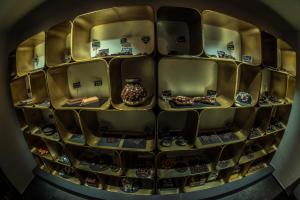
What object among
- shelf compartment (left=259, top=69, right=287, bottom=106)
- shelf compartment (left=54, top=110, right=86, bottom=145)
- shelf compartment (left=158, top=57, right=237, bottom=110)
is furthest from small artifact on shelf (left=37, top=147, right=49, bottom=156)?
shelf compartment (left=259, top=69, right=287, bottom=106)

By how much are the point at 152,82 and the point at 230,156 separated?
1.42 meters

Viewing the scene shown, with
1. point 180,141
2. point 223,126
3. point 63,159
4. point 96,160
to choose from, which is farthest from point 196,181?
point 63,159

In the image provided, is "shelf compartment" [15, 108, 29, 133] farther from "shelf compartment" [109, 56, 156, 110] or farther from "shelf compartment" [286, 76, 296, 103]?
"shelf compartment" [286, 76, 296, 103]

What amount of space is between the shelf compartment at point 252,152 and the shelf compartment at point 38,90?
2506mm

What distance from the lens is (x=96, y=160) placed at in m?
1.97

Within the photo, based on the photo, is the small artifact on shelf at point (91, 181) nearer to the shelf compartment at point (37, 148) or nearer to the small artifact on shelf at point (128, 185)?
the small artifact on shelf at point (128, 185)

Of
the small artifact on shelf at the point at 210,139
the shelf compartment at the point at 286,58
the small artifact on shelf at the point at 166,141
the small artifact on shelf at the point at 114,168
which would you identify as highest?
the shelf compartment at the point at 286,58

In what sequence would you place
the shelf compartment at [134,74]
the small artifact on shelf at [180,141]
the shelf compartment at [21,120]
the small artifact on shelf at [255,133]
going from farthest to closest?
the shelf compartment at [21,120], the small artifact on shelf at [255,133], the small artifact on shelf at [180,141], the shelf compartment at [134,74]

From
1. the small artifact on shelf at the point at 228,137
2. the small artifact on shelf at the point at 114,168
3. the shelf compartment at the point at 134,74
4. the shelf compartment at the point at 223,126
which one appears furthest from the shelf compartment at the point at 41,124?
the small artifact on shelf at the point at 228,137

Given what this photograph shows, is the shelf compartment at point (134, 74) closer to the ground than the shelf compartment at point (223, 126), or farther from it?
farther from it

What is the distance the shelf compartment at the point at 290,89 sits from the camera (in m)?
1.86

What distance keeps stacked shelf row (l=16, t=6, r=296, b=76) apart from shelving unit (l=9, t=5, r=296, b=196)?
0.01 metres

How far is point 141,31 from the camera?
1665 mm

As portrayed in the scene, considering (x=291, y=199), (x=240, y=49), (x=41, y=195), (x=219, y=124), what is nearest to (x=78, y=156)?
(x=41, y=195)
